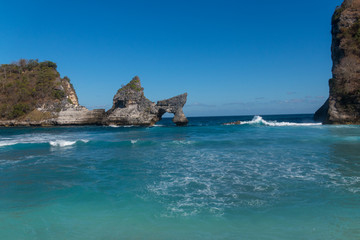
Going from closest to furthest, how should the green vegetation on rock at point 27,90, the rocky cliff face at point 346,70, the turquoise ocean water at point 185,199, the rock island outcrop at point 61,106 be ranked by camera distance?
the turquoise ocean water at point 185,199 → the rocky cliff face at point 346,70 → the rock island outcrop at point 61,106 → the green vegetation on rock at point 27,90

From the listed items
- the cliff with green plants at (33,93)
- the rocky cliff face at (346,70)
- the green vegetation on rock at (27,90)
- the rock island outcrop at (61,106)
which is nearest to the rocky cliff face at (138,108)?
the rock island outcrop at (61,106)

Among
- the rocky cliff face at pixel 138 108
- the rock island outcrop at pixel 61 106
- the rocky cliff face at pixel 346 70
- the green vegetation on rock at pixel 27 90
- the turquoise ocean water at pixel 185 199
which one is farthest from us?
the green vegetation on rock at pixel 27 90

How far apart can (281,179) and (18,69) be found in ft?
253

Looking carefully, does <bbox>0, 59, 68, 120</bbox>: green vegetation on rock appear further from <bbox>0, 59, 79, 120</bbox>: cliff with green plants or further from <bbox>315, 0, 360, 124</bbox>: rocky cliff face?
<bbox>315, 0, 360, 124</bbox>: rocky cliff face

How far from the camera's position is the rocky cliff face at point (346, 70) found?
112 ft

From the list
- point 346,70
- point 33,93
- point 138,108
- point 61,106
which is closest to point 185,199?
point 346,70

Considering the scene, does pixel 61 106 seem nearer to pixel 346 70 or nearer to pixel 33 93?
pixel 33 93

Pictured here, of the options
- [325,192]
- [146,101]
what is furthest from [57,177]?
[146,101]

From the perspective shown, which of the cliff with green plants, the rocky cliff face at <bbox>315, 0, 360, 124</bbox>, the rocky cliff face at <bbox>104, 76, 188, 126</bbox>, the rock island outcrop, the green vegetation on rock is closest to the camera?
the rocky cliff face at <bbox>315, 0, 360, 124</bbox>

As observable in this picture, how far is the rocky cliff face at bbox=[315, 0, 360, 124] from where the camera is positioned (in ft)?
112

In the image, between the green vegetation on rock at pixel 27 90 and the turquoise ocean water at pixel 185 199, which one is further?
the green vegetation on rock at pixel 27 90

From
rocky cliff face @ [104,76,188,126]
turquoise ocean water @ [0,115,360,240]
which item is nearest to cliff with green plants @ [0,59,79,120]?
rocky cliff face @ [104,76,188,126]

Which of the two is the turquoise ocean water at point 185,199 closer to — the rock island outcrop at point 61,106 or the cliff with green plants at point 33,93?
the rock island outcrop at point 61,106

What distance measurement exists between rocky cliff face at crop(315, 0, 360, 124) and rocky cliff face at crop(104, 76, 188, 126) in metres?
27.5
